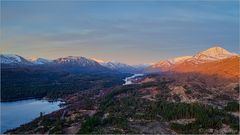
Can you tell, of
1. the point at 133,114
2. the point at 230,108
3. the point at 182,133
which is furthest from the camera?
the point at 230,108

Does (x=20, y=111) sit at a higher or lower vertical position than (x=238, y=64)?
lower

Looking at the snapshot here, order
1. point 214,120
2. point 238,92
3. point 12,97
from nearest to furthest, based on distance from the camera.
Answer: point 214,120 → point 238,92 → point 12,97

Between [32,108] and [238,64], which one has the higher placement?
[238,64]

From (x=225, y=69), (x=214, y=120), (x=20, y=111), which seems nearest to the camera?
(x=214, y=120)

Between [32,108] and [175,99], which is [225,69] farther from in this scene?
[32,108]

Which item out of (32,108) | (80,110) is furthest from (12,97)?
(80,110)

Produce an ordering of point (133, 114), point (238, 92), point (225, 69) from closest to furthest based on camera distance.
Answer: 1. point (133, 114)
2. point (238, 92)
3. point (225, 69)

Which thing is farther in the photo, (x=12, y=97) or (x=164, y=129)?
(x=12, y=97)

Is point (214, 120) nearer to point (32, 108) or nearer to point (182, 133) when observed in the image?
point (182, 133)

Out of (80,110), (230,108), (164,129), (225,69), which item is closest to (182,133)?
(164,129)
